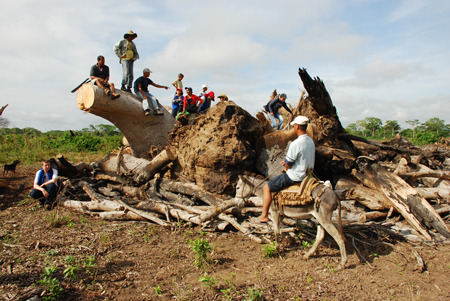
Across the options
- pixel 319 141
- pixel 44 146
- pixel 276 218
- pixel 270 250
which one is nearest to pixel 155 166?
pixel 276 218

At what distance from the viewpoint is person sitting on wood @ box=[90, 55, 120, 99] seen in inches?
306

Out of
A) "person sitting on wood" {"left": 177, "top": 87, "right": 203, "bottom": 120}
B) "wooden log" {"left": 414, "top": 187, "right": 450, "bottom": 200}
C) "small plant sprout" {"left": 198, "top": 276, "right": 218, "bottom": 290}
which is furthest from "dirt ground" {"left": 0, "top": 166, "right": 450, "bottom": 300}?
"person sitting on wood" {"left": 177, "top": 87, "right": 203, "bottom": 120}

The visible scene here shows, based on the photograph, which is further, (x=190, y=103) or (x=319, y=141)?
(x=190, y=103)

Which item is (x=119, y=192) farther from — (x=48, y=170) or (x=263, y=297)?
(x=263, y=297)

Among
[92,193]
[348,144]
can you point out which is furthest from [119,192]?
[348,144]

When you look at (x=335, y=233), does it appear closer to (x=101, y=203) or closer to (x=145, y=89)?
(x=101, y=203)

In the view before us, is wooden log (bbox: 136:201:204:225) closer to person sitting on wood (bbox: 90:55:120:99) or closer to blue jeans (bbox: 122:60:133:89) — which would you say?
person sitting on wood (bbox: 90:55:120:99)

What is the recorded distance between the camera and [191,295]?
11.1 feet

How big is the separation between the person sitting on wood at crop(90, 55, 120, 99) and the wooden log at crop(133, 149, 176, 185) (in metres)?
2.44

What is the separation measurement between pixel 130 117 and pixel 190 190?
402 cm

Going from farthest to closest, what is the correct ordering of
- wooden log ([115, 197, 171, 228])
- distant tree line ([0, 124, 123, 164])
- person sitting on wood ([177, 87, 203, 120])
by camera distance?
1. distant tree line ([0, 124, 123, 164])
2. person sitting on wood ([177, 87, 203, 120])
3. wooden log ([115, 197, 171, 228])

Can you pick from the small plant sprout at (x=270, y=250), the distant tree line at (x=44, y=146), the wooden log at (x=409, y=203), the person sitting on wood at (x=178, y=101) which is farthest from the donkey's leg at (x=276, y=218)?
the distant tree line at (x=44, y=146)

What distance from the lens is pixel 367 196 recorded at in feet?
18.8

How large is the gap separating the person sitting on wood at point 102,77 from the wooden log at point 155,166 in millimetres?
2444
